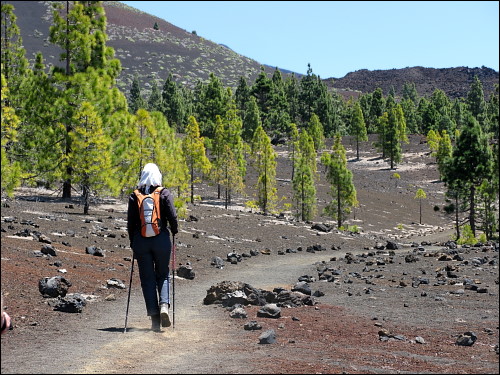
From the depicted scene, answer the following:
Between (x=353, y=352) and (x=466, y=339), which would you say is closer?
(x=353, y=352)

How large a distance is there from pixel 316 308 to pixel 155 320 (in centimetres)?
455

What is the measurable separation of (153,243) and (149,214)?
0.45 m

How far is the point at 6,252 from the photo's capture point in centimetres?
1538

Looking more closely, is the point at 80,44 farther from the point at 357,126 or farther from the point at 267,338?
the point at 357,126

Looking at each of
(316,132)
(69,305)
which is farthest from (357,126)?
(69,305)

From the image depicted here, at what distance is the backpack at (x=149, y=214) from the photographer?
832 centimetres

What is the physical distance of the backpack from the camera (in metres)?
8.32

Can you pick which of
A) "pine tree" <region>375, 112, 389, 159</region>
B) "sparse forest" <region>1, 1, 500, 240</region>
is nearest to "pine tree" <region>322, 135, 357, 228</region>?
"sparse forest" <region>1, 1, 500, 240</region>

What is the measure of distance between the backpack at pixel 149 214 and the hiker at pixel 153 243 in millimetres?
31

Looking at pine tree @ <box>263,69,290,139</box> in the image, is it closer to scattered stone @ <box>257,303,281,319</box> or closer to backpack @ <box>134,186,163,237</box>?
scattered stone @ <box>257,303,281,319</box>

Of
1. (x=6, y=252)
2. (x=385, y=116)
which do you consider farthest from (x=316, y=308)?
(x=385, y=116)

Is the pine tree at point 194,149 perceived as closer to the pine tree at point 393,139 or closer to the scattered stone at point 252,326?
the scattered stone at point 252,326

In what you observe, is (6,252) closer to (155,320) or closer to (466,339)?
(155,320)

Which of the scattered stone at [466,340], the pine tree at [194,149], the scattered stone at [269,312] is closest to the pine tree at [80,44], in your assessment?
the scattered stone at [269,312]
